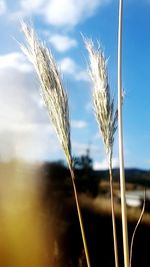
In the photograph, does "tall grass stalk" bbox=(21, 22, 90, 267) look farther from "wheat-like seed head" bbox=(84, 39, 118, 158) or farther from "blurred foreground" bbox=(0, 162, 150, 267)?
"blurred foreground" bbox=(0, 162, 150, 267)

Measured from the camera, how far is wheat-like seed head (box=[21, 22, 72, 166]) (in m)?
1.28

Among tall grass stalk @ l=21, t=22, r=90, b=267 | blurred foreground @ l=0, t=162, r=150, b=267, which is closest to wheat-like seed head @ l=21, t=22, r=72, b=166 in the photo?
tall grass stalk @ l=21, t=22, r=90, b=267

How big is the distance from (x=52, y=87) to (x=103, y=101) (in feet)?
0.48

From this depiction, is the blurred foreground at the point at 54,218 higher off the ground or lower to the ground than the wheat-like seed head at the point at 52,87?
lower

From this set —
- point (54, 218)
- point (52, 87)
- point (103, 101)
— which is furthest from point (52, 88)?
point (54, 218)

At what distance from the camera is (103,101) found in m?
1.32

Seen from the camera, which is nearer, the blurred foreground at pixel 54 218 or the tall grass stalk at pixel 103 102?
the tall grass stalk at pixel 103 102

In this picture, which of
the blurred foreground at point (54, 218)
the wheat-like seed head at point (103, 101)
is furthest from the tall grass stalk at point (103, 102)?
the blurred foreground at point (54, 218)

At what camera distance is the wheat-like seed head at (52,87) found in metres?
1.28

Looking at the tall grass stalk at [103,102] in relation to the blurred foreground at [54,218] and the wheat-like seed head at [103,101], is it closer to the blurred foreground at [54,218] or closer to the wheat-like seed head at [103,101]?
the wheat-like seed head at [103,101]

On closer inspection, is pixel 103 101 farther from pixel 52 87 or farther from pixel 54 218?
pixel 54 218

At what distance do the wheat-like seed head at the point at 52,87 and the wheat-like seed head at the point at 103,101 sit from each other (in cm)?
10

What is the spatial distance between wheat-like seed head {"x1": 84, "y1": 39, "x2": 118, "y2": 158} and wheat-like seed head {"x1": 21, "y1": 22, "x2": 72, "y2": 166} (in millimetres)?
95

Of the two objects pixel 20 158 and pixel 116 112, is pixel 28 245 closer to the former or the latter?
pixel 20 158
